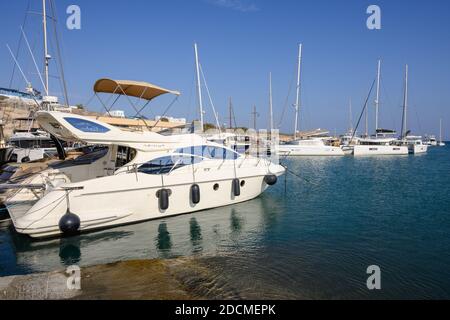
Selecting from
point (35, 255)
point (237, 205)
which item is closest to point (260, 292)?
point (35, 255)

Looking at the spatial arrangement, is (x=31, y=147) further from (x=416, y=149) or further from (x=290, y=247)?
(x=416, y=149)

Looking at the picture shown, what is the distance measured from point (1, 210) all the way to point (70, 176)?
296 centimetres

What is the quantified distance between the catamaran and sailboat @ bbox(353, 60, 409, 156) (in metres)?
44.8

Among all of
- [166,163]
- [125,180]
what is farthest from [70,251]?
[166,163]

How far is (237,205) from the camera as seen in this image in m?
14.9

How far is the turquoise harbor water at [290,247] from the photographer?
738 cm

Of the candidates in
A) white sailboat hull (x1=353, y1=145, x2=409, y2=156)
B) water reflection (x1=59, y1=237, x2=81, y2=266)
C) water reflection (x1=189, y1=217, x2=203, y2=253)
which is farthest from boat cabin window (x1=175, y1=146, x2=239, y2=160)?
white sailboat hull (x1=353, y1=145, x2=409, y2=156)

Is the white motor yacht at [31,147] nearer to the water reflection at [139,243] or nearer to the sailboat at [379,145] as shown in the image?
the water reflection at [139,243]

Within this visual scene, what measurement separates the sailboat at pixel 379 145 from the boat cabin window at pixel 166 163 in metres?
Answer: 47.5

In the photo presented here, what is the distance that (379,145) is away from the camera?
58000mm

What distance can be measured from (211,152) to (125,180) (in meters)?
4.35

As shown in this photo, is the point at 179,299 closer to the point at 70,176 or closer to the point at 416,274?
the point at 416,274

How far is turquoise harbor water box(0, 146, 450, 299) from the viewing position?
738 cm

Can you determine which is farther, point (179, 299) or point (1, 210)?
point (1, 210)
